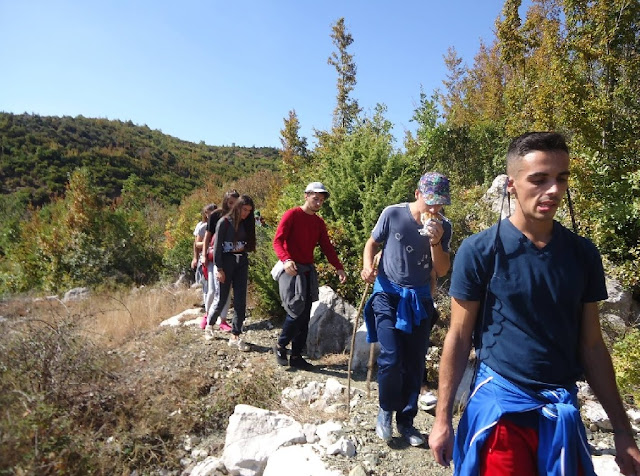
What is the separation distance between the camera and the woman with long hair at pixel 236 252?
498 centimetres

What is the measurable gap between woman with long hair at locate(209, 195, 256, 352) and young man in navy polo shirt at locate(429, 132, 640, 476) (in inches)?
Result: 147

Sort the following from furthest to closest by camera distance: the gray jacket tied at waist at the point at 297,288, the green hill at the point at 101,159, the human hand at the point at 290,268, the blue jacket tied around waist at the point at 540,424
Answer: the green hill at the point at 101,159
the gray jacket tied at waist at the point at 297,288
the human hand at the point at 290,268
the blue jacket tied around waist at the point at 540,424

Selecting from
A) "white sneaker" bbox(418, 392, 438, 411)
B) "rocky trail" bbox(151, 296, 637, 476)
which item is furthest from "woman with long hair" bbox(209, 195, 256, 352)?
"white sneaker" bbox(418, 392, 438, 411)

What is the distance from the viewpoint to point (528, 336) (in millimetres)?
1535

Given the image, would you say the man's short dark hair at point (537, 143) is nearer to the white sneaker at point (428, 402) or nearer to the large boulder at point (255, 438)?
the large boulder at point (255, 438)

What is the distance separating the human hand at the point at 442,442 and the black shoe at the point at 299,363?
10.2 feet

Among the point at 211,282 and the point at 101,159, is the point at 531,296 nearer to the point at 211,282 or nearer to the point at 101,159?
the point at 211,282

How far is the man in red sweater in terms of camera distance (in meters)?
4.28

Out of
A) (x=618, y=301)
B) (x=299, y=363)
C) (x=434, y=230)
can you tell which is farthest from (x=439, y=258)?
(x=618, y=301)

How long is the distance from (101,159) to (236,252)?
99.2 feet

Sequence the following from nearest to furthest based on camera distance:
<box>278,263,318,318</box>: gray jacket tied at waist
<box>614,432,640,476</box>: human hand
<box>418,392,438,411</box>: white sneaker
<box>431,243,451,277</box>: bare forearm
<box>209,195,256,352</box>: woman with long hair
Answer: <box>614,432,640,476</box>: human hand
<box>431,243,451,277</box>: bare forearm
<box>418,392,438,411</box>: white sneaker
<box>278,263,318,318</box>: gray jacket tied at waist
<box>209,195,256,352</box>: woman with long hair

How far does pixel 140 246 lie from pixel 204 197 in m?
7.05

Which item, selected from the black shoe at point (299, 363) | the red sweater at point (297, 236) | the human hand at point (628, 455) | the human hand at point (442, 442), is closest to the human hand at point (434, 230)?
the human hand at point (442, 442)

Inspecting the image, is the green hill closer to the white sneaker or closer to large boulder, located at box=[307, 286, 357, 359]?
large boulder, located at box=[307, 286, 357, 359]
